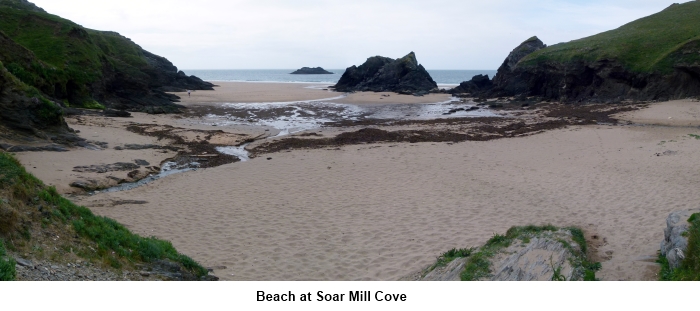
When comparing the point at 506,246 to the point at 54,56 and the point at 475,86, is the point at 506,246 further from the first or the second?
the point at 475,86

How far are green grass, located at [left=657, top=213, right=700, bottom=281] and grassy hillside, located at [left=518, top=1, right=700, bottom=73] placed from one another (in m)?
35.9

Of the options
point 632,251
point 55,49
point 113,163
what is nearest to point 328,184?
point 113,163

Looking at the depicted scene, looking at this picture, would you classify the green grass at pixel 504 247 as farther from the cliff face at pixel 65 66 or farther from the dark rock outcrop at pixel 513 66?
the dark rock outcrop at pixel 513 66

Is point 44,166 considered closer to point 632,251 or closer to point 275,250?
point 275,250

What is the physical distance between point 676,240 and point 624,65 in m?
39.0

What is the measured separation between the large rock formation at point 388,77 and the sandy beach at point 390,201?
46.2 meters

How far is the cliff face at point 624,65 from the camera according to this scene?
1394 inches

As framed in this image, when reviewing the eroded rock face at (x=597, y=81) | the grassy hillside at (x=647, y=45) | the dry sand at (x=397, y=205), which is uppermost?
the grassy hillside at (x=647, y=45)

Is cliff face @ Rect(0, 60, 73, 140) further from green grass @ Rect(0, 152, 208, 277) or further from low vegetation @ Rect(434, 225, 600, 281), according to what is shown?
low vegetation @ Rect(434, 225, 600, 281)

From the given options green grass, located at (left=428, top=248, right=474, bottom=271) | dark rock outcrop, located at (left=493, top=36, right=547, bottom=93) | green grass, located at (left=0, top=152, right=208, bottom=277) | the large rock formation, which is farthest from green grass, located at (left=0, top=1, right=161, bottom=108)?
the large rock formation

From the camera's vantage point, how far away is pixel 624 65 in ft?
128

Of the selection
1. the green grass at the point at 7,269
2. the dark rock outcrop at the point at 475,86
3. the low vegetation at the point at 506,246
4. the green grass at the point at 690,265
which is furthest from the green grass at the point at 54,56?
the dark rock outcrop at the point at 475,86

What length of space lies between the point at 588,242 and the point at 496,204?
362cm

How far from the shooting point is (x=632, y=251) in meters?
7.50
